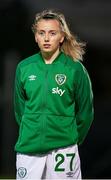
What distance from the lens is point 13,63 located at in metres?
5.29

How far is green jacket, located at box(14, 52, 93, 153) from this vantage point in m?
3.61

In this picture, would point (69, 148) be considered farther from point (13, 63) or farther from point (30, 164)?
point (13, 63)

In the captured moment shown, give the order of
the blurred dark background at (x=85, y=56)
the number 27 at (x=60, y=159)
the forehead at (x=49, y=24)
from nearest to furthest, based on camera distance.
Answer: the number 27 at (x=60, y=159) → the forehead at (x=49, y=24) → the blurred dark background at (x=85, y=56)

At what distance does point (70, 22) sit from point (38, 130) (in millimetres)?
1793

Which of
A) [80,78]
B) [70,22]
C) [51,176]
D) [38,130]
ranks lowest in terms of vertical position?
[51,176]

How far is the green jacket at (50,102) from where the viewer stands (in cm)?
361

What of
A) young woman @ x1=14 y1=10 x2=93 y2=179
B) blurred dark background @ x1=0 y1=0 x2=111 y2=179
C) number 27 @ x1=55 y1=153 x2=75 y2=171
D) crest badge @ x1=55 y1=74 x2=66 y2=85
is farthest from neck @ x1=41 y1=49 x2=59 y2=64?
blurred dark background @ x1=0 y1=0 x2=111 y2=179

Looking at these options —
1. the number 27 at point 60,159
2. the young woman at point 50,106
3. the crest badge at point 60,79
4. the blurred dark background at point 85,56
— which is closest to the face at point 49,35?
the young woman at point 50,106

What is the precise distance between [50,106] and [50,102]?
0.07 ft

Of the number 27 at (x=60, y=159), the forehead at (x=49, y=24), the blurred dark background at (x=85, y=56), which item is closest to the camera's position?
the number 27 at (x=60, y=159)

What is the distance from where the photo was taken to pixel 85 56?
5.27 metres

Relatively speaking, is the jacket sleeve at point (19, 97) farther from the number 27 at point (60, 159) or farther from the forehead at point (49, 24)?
the number 27 at point (60, 159)

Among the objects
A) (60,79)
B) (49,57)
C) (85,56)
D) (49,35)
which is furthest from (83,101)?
(85,56)

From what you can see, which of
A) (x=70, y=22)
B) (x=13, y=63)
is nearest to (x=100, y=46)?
(x=70, y=22)
